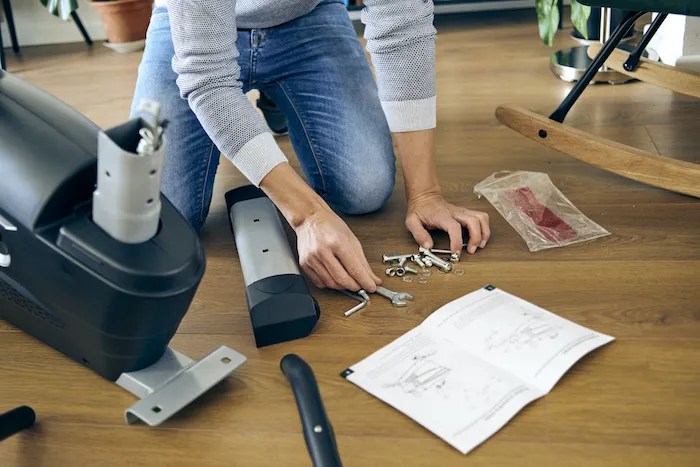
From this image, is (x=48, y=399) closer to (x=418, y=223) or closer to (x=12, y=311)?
(x=12, y=311)

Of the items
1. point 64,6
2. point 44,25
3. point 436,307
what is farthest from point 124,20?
point 436,307

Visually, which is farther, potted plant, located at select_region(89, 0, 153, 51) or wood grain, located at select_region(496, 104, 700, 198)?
potted plant, located at select_region(89, 0, 153, 51)

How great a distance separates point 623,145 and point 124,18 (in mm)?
2074

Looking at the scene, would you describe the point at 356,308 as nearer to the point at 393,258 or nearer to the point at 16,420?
the point at 393,258

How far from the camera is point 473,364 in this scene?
1024 mm

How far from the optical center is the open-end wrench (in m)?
1.20

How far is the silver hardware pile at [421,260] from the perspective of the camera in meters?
1.29

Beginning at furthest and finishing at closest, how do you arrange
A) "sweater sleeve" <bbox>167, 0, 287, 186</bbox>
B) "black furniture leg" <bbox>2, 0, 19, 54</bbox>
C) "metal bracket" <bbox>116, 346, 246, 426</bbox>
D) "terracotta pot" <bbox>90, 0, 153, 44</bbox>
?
"black furniture leg" <bbox>2, 0, 19, 54</bbox>
"terracotta pot" <bbox>90, 0, 153, 44</bbox>
"sweater sleeve" <bbox>167, 0, 287, 186</bbox>
"metal bracket" <bbox>116, 346, 246, 426</bbox>

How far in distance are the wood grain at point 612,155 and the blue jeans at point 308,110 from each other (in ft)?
1.11

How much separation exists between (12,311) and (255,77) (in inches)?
25.1

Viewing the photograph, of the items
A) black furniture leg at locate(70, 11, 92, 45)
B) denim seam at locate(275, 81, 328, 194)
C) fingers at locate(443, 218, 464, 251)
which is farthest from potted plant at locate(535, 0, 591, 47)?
black furniture leg at locate(70, 11, 92, 45)

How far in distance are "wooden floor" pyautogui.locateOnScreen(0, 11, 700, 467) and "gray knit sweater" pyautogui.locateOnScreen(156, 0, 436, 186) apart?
23cm

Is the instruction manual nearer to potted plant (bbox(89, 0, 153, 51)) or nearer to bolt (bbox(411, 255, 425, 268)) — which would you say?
bolt (bbox(411, 255, 425, 268))

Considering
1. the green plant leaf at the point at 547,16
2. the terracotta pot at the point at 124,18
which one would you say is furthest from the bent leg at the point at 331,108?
the terracotta pot at the point at 124,18
